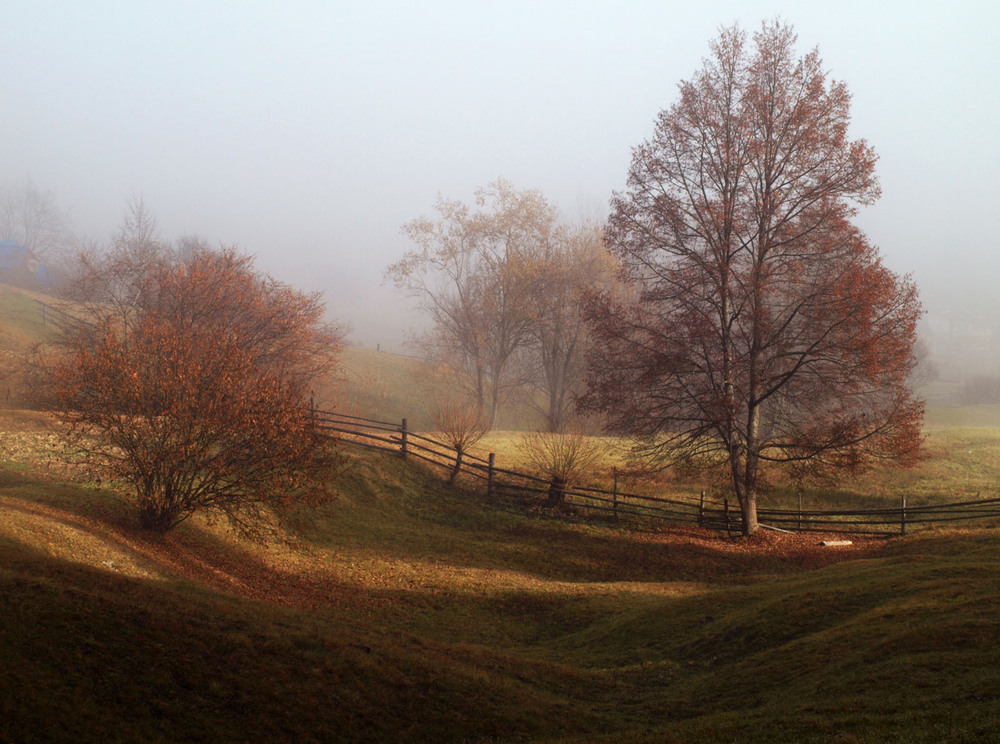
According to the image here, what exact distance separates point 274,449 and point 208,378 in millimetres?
2223

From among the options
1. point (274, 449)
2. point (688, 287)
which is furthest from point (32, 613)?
point (688, 287)

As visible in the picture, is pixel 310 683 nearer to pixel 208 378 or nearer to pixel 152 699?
pixel 152 699

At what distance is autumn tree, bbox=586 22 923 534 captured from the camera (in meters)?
19.1

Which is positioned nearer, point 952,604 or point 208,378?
point 952,604

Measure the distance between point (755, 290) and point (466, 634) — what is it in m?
13.1

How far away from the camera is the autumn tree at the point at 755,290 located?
19.1 m

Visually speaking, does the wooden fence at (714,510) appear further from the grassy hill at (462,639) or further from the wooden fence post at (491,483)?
the grassy hill at (462,639)

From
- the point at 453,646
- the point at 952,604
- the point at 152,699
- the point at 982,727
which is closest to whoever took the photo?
the point at 982,727

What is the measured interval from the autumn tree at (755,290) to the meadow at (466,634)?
372 cm

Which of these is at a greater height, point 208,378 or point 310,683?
point 208,378

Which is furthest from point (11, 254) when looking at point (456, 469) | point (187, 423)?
point (187, 423)

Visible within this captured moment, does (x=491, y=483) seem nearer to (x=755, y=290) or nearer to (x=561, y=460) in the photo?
(x=561, y=460)

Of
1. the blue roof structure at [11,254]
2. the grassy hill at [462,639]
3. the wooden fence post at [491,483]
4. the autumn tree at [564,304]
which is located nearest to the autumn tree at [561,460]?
the wooden fence post at [491,483]

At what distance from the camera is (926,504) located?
79.7 ft
